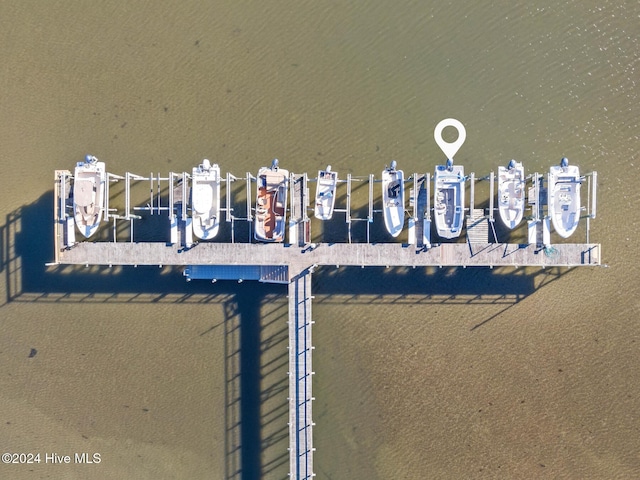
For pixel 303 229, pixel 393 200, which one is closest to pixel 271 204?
pixel 303 229

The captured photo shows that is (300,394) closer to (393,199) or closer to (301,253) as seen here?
(301,253)

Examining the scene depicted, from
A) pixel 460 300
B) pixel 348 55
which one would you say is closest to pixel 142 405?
pixel 460 300

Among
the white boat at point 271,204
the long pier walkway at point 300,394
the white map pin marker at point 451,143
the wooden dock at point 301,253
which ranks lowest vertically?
the long pier walkway at point 300,394

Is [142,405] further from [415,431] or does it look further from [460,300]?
[460,300]

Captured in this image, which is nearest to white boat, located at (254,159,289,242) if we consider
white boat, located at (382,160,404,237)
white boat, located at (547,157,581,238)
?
white boat, located at (382,160,404,237)

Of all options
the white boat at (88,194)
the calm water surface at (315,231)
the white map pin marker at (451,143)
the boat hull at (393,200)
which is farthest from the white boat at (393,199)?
the white boat at (88,194)

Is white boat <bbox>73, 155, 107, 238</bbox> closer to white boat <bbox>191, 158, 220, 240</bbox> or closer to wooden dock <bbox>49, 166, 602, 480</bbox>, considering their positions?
wooden dock <bbox>49, 166, 602, 480</bbox>

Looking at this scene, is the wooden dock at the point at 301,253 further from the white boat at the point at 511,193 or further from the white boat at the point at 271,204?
the white boat at the point at 511,193
